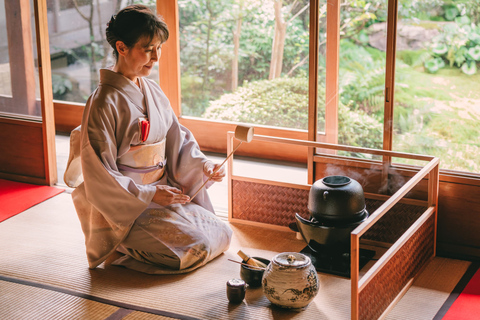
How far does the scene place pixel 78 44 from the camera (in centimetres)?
555

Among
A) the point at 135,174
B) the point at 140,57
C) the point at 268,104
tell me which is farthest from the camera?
the point at 268,104

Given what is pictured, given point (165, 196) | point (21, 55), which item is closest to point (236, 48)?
point (21, 55)

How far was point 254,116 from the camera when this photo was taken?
507 cm

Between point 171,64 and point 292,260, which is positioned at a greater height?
point 171,64

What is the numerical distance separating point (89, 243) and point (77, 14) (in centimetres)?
260

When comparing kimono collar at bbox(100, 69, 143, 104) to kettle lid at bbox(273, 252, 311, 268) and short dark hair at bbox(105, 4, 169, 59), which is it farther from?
kettle lid at bbox(273, 252, 311, 268)

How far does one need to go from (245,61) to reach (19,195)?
6.75 feet

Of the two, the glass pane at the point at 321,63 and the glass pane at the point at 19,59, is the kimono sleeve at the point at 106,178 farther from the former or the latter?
the glass pane at the point at 19,59

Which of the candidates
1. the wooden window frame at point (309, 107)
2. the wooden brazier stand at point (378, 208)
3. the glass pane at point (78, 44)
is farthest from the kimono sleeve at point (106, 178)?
the glass pane at point (78, 44)

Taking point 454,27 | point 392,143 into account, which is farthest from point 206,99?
point 454,27

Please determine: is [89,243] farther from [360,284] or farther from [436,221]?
[436,221]

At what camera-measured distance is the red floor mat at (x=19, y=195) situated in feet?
13.1

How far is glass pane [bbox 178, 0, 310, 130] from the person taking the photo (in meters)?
4.70

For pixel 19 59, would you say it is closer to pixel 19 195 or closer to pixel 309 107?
pixel 19 195
